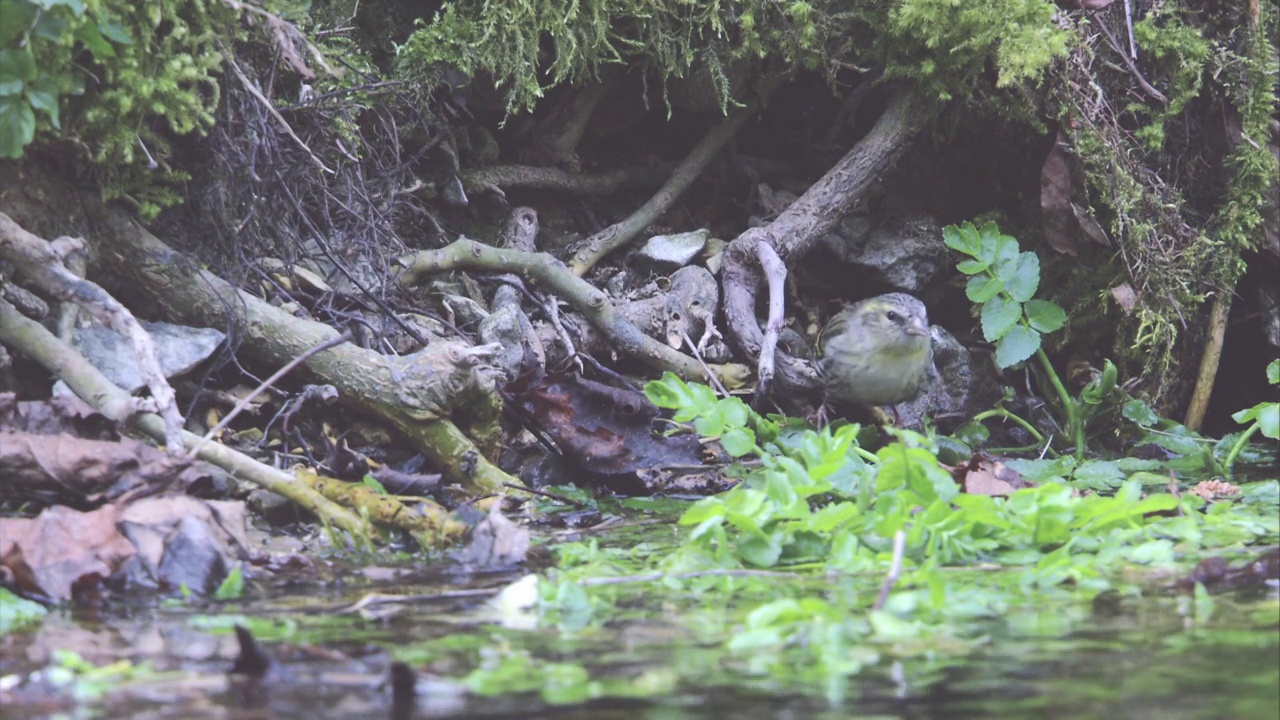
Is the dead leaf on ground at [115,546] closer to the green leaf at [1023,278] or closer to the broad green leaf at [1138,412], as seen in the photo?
the green leaf at [1023,278]

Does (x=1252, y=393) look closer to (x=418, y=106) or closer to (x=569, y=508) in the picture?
(x=569, y=508)

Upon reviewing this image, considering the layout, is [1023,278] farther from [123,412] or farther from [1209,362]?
[123,412]

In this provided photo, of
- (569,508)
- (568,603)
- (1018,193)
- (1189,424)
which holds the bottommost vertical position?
(568,603)

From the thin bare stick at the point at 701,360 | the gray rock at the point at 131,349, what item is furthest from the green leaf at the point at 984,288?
the gray rock at the point at 131,349

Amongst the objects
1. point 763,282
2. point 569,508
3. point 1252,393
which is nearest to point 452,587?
point 569,508

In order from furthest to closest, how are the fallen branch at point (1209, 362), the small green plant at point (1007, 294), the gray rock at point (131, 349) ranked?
the fallen branch at point (1209, 362) < the small green plant at point (1007, 294) < the gray rock at point (131, 349)

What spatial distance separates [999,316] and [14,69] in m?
3.91

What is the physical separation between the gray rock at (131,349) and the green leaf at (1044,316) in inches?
134

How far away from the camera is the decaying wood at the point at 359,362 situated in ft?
13.8

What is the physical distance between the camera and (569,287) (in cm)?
555

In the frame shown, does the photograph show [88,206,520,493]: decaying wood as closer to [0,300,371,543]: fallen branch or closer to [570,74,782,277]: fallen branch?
[0,300,371,543]: fallen branch

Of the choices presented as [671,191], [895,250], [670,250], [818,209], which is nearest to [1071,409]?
[895,250]

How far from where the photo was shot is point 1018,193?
6.31 meters

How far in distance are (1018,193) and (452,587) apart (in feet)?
14.8
